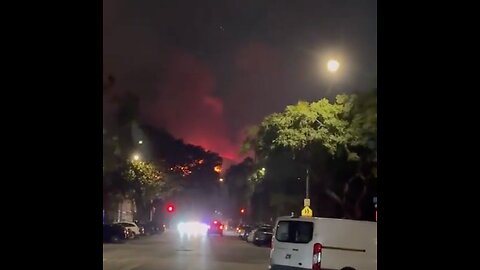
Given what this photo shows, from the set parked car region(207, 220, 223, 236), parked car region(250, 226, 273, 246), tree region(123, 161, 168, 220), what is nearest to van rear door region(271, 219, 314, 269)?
tree region(123, 161, 168, 220)

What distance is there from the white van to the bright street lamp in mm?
2804

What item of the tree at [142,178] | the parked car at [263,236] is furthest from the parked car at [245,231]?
the tree at [142,178]

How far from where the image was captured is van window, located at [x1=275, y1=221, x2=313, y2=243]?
12.1m

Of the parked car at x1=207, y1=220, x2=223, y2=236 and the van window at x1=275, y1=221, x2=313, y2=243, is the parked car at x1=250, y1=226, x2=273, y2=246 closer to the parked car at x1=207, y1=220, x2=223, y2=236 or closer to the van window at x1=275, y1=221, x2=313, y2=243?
the parked car at x1=207, y1=220, x2=223, y2=236

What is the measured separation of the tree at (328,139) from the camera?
9.61 metres

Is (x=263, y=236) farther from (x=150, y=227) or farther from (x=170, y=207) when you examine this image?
(x=170, y=207)

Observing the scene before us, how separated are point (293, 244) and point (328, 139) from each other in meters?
3.01

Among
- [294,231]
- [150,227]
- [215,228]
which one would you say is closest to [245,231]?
[215,228]

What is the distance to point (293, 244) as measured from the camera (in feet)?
40.3
